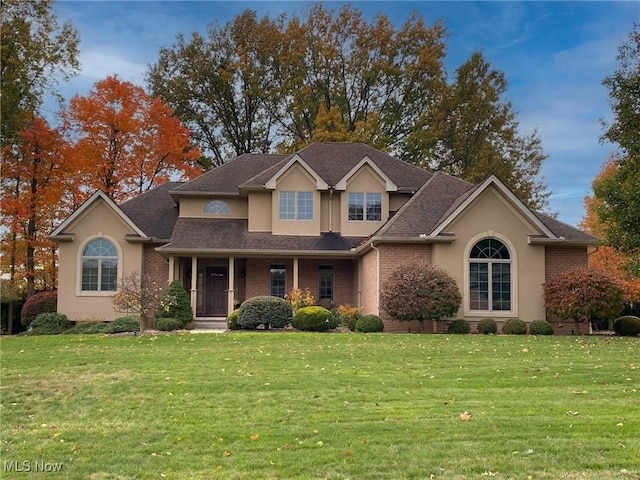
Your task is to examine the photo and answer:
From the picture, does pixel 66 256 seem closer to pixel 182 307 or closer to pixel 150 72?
pixel 182 307

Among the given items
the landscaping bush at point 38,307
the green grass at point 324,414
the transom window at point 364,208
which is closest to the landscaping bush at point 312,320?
Result: the green grass at point 324,414

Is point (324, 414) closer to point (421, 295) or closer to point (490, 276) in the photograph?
point (421, 295)

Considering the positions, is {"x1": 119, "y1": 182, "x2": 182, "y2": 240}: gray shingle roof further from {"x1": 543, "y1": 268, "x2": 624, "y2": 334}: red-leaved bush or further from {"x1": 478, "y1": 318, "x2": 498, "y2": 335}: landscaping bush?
{"x1": 543, "y1": 268, "x2": 624, "y2": 334}: red-leaved bush

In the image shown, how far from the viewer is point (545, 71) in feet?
55.8

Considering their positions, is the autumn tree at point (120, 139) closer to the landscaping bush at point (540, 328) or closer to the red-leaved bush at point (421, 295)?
the red-leaved bush at point (421, 295)

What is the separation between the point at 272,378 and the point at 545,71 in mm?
11902

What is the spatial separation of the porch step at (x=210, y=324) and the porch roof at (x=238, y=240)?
2887 mm

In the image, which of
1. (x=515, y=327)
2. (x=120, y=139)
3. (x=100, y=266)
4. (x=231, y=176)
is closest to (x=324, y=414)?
(x=515, y=327)

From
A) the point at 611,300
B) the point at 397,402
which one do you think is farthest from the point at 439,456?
the point at 611,300

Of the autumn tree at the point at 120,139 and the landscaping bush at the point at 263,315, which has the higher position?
the autumn tree at the point at 120,139

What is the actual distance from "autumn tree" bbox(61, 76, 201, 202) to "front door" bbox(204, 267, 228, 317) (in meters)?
10.0

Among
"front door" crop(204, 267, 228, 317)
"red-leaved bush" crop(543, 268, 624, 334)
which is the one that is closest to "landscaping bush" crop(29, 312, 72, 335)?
"front door" crop(204, 267, 228, 317)

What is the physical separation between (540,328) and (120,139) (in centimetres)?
2430

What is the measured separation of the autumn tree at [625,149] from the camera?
803 inches
